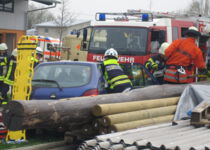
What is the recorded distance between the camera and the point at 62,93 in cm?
745

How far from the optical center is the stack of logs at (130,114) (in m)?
6.04

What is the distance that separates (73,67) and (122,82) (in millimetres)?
975

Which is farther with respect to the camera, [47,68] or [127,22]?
[127,22]

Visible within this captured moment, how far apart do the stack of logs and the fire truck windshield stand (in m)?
5.47

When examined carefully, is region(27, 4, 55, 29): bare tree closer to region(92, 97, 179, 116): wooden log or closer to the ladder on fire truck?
the ladder on fire truck

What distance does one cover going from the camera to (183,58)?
904 centimetres

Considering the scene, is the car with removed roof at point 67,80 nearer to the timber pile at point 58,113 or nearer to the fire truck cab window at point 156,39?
the timber pile at point 58,113

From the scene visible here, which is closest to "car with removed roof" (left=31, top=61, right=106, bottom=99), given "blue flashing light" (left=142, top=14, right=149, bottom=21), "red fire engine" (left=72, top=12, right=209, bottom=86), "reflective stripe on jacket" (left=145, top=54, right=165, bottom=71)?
"reflective stripe on jacket" (left=145, top=54, right=165, bottom=71)

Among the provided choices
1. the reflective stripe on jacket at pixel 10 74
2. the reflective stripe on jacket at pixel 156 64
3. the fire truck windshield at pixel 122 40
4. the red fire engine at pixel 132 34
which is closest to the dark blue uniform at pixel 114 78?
the reflective stripe on jacket at pixel 156 64

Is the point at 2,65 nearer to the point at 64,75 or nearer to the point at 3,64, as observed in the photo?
the point at 3,64

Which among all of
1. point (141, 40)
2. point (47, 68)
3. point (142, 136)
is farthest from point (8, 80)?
point (142, 136)

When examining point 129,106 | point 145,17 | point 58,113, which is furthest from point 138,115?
point 145,17

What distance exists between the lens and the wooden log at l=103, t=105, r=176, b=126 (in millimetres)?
6034

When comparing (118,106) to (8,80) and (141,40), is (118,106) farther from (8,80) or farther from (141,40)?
(141,40)
